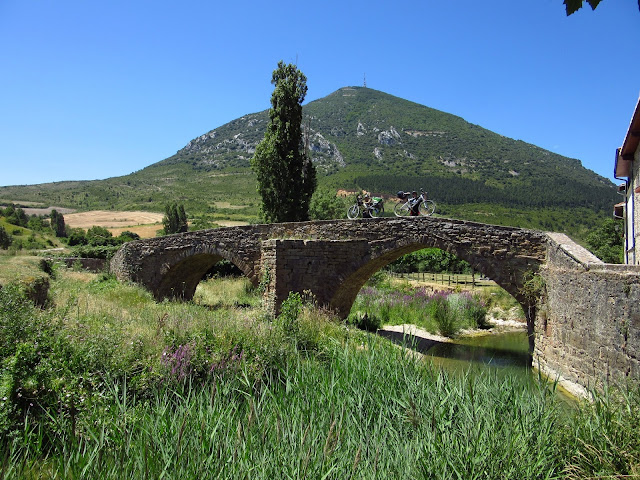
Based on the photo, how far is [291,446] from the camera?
12.7 feet

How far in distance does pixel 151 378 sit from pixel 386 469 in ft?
11.9

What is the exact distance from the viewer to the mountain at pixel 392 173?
2276 inches

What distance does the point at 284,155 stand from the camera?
22.0m

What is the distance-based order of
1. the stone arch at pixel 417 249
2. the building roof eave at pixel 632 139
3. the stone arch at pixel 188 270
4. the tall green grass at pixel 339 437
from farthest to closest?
the stone arch at pixel 188 270 < the stone arch at pixel 417 249 < the building roof eave at pixel 632 139 < the tall green grass at pixel 339 437

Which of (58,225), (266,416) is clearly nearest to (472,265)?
(266,416)

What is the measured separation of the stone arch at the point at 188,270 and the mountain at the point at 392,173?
27.2m

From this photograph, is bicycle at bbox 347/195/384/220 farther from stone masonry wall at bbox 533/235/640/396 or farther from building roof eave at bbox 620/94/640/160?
building roof eave at bbox 620/94/640/160

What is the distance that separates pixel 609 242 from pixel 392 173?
54.5 m

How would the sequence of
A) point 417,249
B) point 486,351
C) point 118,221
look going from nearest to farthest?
1. point 417,249
2. point 486,351
3. point 118,221

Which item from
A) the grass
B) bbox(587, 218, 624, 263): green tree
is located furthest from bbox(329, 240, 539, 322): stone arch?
bbox(587, 218, 624, 263): green tree

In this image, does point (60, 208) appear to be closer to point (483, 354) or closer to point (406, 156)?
point (406, 156)

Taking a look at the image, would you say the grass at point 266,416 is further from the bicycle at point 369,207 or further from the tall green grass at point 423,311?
the tall green grass at point 423,311

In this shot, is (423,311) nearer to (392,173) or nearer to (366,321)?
(366,321)

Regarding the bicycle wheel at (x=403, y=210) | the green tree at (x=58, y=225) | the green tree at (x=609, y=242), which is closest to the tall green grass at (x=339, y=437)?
the bicycle wheel at (x=403, y=210)
